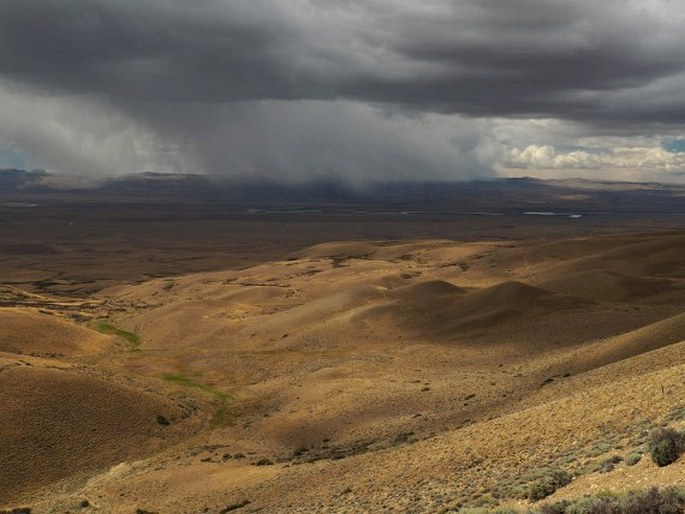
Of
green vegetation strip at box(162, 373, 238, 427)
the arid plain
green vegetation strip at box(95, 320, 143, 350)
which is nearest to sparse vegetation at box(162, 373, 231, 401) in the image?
green vegetation strip at box(162, 373, 238, 427)

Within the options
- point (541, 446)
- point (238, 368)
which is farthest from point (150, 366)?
point (541, 446)

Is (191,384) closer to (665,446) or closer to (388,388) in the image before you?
(388,388)

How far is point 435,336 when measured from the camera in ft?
208

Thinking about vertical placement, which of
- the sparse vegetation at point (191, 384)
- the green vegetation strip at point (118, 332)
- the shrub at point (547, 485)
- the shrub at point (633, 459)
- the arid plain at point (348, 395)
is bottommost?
the green vegetation strip at point (118, 332)

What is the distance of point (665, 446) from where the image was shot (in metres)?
15.4

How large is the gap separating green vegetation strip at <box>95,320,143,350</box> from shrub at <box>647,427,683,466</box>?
62.1 meters

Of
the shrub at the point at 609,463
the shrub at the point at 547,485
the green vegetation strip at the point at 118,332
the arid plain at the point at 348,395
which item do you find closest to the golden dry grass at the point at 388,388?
the arid plain at the point at 348,395

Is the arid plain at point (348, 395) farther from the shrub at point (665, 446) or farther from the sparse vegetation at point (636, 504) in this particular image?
the sparse vegetation at point (636, 504)

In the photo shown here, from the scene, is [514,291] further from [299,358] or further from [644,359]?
[644,359]

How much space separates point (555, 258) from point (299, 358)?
70.8 metres

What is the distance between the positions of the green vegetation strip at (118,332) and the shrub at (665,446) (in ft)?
204

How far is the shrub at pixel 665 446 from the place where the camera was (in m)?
15.2

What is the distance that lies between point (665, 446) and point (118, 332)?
240 ft

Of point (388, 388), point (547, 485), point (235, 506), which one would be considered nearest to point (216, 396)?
point (388, 388)
